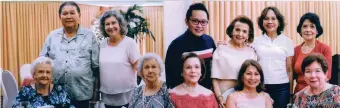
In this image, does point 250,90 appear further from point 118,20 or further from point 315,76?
point 118,20

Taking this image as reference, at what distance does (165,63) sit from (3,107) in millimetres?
947

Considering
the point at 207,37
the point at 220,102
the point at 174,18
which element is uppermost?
the point at 174,18

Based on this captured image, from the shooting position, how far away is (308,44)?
6.10ft

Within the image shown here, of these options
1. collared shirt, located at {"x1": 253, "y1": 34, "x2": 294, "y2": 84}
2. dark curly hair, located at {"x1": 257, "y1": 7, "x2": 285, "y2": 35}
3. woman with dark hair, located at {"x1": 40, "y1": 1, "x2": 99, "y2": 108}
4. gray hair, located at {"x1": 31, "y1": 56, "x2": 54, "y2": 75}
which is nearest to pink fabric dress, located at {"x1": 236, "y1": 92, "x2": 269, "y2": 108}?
collared shirt, located at {"x1": 253, "y1": 34, "x2": 294, "y2": 84}

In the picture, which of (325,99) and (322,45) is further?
(322,45)

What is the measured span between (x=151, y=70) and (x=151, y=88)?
95mm

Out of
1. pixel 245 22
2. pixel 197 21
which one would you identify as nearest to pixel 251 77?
pixel 245 22

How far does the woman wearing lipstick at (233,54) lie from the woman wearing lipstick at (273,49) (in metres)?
0.05

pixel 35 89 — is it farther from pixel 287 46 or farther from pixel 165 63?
pixel 287 46

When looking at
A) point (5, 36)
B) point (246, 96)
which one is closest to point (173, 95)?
point (246, 96)

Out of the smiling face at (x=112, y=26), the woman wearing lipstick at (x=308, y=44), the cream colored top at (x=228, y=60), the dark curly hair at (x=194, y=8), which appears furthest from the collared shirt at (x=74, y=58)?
the woman wearing lipstick at (x=308, y=44)

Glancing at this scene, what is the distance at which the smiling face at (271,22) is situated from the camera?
1.85m

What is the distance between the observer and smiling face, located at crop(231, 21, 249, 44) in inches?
71.5

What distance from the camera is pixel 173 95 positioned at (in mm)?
1854
